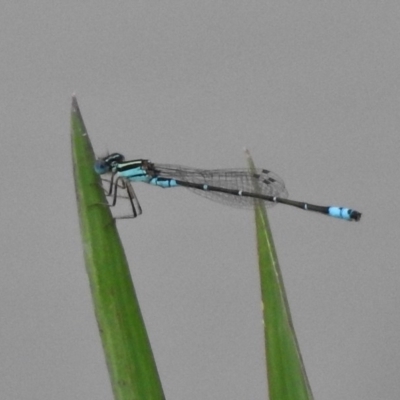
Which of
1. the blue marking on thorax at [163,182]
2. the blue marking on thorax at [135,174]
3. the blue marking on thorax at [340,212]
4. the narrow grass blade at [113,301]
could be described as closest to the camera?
the narrow grass blade at [113,301]

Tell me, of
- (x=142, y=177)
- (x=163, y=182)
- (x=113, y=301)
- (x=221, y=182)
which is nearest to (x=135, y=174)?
(x=142, y=177)

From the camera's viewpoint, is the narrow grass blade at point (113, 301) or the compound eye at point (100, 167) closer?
the narrow grass blade at point (113, 301)

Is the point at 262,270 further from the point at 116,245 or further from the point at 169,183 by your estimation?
the point at 169,183

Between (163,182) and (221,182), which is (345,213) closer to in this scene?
(221,182)

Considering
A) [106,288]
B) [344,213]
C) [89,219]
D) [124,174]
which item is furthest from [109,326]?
[344,213]

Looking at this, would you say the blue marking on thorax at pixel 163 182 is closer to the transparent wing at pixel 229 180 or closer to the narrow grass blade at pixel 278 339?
the transparent wing at pixel 229 180

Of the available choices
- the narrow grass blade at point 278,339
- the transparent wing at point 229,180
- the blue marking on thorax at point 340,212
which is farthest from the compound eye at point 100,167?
the blue marking on thorax at point 340,212
